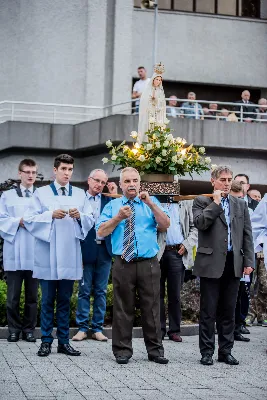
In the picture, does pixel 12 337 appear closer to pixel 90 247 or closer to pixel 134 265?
pixel 90 247

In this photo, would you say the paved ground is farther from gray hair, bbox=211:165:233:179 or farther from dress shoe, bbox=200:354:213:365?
gray hair, bbox=211:165:233:179

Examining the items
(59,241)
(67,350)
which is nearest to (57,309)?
(67,350)

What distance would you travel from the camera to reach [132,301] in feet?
32.4

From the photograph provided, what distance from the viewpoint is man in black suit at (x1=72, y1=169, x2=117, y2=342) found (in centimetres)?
1154

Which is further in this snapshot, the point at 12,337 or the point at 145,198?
the point at 12,337

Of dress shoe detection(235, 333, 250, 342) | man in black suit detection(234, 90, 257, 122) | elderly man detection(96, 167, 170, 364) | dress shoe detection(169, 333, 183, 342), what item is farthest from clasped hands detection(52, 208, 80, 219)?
man in black suit detection(234, 90, 257, 122)

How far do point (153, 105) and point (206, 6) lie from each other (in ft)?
65.2

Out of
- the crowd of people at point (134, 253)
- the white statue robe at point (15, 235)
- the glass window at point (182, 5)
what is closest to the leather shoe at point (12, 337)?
the crowd of people at point (134, 253)

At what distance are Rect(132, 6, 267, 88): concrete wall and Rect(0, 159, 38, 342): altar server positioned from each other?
802 inches

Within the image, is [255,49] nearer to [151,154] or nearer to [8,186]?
[8,186]

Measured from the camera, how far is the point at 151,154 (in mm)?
12047

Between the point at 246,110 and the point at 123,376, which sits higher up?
the point at 246,110

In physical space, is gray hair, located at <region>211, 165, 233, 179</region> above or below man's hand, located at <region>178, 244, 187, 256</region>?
above

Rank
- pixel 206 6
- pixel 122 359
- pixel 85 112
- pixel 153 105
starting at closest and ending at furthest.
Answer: pixel 122 359, pixel 153 105, pixel 85 112, pixel 206 6
